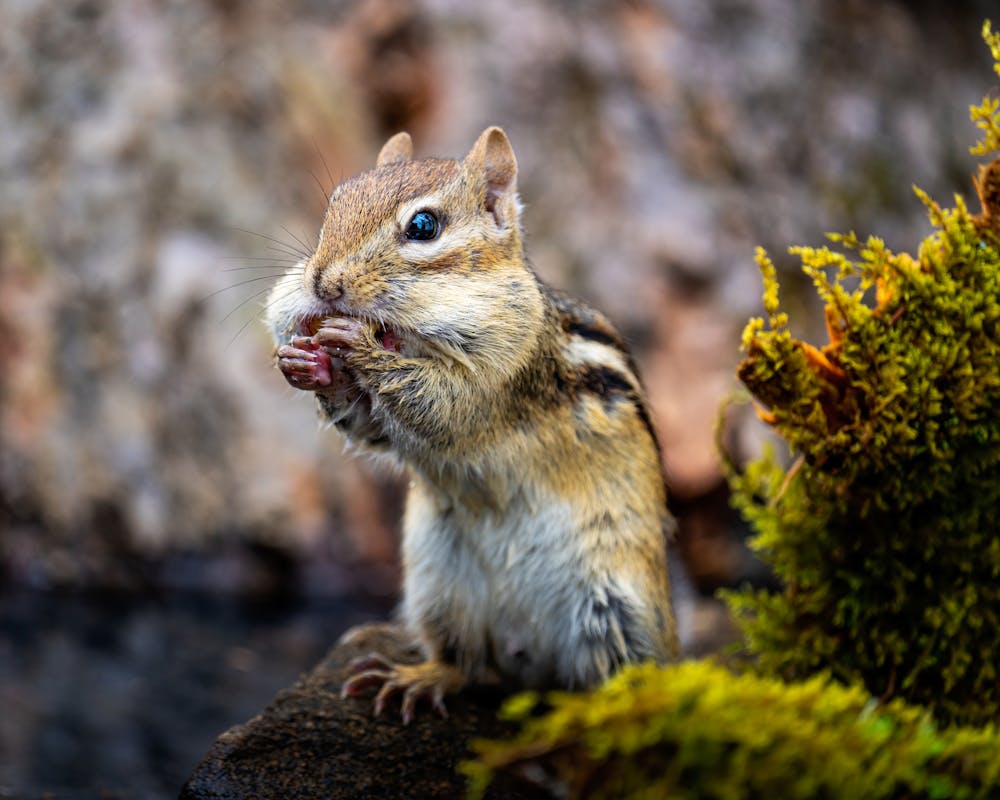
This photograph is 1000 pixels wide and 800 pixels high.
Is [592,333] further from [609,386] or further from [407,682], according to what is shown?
[407,682]

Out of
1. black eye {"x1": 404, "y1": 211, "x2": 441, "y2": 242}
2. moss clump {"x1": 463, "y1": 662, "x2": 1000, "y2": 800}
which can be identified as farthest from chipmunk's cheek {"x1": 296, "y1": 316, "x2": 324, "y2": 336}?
moss clump {"x1": 463, "y1": 662, "x2": 1000, "y2": 800}

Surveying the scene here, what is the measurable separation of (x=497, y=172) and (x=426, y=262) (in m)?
0.48

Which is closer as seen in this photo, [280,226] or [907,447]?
[907,447]

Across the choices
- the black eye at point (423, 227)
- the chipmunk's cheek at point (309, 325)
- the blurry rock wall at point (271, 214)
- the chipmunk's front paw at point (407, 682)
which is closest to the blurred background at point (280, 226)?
the blurry rock wall at point (271, 214)

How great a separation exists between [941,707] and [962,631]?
0.70 feet

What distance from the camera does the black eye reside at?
2855 mm

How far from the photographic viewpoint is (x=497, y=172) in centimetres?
313

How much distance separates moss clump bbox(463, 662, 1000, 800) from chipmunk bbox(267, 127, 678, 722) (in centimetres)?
126

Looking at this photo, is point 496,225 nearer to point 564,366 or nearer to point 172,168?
point 564,366

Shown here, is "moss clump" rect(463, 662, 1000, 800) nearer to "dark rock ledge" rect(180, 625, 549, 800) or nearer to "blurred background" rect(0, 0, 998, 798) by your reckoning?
"dark rock ledge" rect(180, 625, 549, 800)

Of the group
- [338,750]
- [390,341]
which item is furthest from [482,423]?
[338,750]

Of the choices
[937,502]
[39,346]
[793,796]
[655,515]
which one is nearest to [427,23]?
[39,346]

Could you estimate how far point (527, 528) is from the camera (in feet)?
10.00

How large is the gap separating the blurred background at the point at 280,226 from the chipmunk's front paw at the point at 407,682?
2.80 metres
